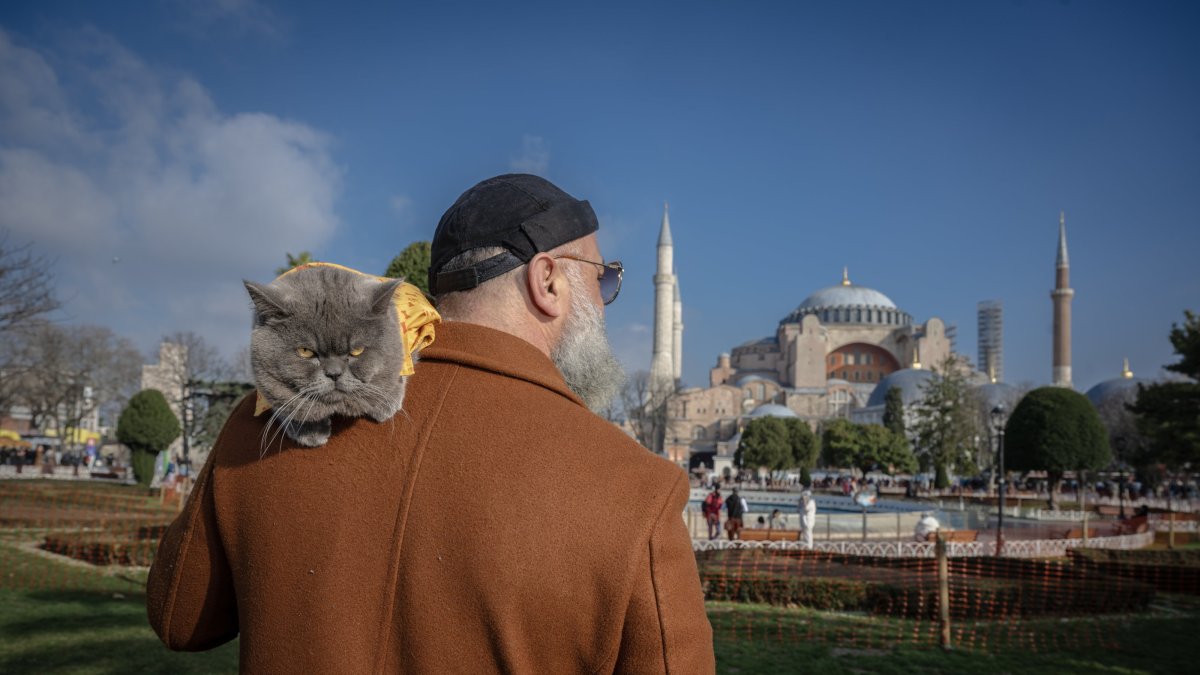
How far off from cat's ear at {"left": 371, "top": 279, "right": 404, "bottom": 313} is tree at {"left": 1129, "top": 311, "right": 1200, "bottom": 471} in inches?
975

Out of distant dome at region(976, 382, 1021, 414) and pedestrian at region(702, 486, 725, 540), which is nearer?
pedestrian at region(702, 486, 725, 540)

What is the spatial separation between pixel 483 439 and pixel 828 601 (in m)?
11.3

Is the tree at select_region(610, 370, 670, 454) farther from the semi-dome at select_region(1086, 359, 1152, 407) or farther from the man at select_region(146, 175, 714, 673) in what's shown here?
the man at select_region(146, 175, 714, 673)

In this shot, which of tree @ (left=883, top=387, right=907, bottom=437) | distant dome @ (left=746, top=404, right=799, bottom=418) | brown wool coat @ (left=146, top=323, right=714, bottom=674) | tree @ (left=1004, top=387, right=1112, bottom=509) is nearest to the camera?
brown wool coat @ (left=146, top=323, right=714, bottom=674)

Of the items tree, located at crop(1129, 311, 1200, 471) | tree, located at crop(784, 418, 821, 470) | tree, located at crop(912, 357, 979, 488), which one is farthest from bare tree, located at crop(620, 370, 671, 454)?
tree, located at crop(1129, 311, 1200, 471)

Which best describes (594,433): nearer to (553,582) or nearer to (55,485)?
(553,582)

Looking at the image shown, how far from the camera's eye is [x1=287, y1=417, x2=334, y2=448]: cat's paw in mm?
1528

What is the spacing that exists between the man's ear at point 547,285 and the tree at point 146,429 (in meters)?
29.4

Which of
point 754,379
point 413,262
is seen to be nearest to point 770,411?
point 754,379

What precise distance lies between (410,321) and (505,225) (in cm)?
27

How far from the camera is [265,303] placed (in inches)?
63.7

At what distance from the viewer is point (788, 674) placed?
7.59 meters

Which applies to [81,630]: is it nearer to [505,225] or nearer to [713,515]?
[505,225]

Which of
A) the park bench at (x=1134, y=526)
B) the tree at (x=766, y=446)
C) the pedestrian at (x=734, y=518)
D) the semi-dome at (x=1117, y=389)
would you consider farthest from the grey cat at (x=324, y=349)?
the semi-dome at (x=1117, y=389)
